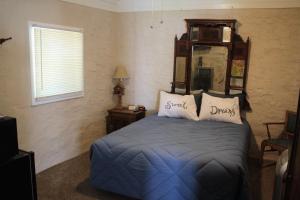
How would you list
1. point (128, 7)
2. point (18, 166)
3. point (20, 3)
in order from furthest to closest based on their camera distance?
1. point (128, 7)
2. point (20, 3)
3. point (18, 166)

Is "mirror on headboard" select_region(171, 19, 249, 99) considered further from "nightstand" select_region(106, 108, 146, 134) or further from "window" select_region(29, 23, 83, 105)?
"window" select_region(29, 23, 83, 105)

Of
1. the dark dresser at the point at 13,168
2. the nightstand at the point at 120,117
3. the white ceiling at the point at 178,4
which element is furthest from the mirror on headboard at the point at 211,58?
the dark dresser at the point at 13,168

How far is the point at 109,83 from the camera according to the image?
426 cm

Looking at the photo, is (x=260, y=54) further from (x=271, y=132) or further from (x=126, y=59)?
(x=126, y=59)

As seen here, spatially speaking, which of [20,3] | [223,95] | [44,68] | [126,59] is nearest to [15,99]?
[44,68]

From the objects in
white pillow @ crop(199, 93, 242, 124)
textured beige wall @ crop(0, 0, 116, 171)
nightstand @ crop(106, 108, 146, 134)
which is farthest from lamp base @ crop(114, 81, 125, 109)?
white pillow @ crop(199, 93, 242, 124)

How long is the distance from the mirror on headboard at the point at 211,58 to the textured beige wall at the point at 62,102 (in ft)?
3.70

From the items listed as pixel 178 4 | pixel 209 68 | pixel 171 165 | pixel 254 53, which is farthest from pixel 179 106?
pixel 178 4

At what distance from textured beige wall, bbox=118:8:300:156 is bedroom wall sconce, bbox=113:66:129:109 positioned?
203mm

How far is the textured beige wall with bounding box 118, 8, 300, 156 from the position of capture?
3.48 metres

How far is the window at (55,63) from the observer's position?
9.78 ft

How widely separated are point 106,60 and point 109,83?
1.20ft

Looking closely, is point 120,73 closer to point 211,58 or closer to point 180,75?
point 180,75

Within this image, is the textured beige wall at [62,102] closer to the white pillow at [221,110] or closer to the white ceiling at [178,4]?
the white ceiling at [178,4]
